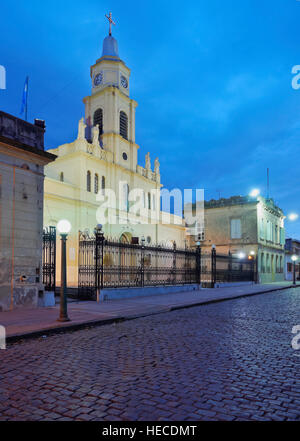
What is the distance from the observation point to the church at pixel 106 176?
26125mm

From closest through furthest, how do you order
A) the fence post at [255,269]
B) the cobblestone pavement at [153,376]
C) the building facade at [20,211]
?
the cobblestone pavement at [153,376] < the building facade at [20,211] < the fence post at [255,269]

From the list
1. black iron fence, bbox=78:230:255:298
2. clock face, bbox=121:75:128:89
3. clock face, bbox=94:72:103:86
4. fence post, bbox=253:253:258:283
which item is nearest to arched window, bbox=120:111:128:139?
clock face, bbox=121:75:128:89

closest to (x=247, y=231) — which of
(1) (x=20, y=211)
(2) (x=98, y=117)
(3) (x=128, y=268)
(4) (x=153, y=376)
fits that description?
(2) (x=98, y=117)

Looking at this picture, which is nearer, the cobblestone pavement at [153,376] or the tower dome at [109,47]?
the cobblestone pavement at [153,376]

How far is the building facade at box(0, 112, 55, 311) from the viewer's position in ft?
35.8

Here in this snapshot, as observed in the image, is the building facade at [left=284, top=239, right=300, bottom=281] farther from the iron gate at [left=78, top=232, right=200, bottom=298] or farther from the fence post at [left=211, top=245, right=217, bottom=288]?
the iron gate at [left=78, top=232, right=200, bottom=298]

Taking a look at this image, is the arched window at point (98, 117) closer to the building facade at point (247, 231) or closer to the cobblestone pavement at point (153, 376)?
the building facade at point (247, 231)

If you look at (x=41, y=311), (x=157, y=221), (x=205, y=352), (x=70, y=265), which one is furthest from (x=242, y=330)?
(x=157, y=221)

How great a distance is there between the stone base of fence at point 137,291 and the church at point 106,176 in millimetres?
8609

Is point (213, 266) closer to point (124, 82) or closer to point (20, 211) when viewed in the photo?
point (20, 211)

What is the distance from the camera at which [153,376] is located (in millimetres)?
4520

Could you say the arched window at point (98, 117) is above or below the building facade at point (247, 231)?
above

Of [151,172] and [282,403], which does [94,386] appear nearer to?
[282,403]

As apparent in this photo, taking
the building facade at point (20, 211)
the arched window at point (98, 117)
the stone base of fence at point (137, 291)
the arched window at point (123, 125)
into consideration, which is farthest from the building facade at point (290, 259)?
the building facade at point (20, 211)
